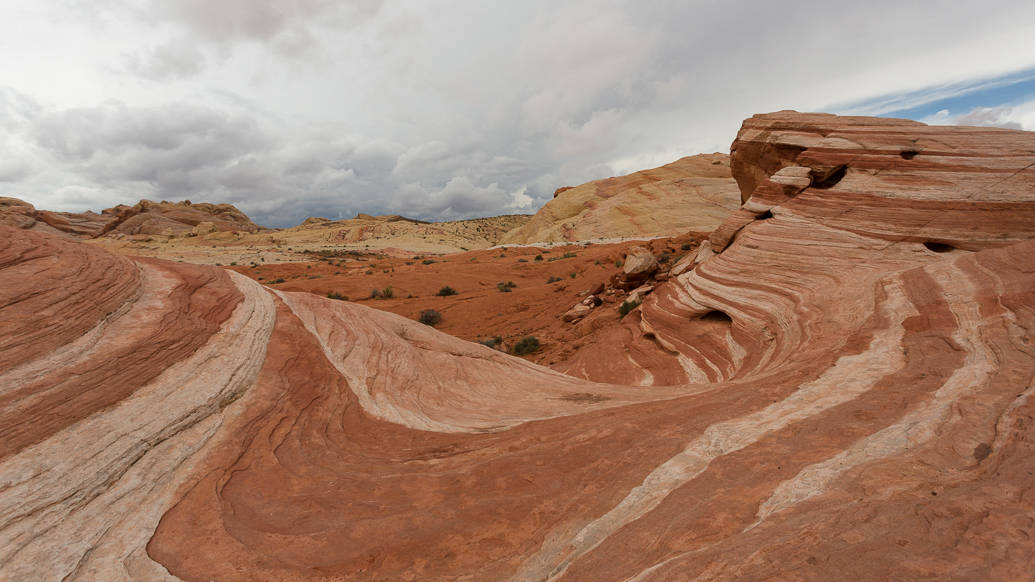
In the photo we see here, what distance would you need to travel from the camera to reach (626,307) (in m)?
14.5

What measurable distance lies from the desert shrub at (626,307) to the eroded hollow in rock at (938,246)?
731 cm

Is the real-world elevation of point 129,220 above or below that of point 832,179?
above

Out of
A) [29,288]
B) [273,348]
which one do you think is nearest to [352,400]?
[273,348]

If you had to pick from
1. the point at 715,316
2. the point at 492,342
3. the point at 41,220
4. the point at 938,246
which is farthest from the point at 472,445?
the point at 41,220

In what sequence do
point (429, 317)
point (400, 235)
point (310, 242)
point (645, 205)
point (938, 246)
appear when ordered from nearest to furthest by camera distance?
point (938, 246) < point (429, 317) < point (645, 205) < point (310, 242) < point (400, 235)

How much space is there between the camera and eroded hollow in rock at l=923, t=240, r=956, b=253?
873 centimetres

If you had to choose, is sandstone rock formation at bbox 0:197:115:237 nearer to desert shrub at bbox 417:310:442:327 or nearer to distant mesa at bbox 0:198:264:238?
distant mesa at bbox 0:198:264:238

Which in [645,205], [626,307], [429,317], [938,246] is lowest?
[429,317]

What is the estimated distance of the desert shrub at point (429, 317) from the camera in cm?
1755

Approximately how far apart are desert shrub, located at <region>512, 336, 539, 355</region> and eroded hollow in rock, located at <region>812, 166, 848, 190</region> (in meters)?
9.42

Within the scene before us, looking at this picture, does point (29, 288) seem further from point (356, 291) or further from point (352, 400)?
point (356, 291)

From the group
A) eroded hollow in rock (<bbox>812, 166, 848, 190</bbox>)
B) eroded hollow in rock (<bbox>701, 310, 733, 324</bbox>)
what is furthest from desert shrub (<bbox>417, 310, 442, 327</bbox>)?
eroded hollow in rock (<bbox>812, 166, 848, 190</bbox>)

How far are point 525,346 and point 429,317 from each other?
5523 mm

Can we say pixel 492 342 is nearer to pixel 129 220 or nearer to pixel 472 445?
pixel 472 445
